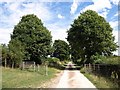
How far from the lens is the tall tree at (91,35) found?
179 ft

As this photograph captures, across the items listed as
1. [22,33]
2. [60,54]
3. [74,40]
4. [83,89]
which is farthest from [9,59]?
[60,54]

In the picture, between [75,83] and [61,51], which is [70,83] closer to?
[75,83]

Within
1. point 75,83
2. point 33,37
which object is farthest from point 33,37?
point 75,83

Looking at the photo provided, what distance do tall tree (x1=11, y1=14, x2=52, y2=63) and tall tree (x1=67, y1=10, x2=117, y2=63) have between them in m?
5.00

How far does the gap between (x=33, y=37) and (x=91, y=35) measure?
10721 mm

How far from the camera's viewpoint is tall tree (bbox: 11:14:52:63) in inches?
2200

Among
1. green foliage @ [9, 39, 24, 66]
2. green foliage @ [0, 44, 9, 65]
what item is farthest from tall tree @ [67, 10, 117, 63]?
green foliage @ [0, 44, 9, 65]

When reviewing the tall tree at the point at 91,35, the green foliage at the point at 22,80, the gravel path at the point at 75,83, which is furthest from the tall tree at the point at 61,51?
the green foliage at the point at 22,80

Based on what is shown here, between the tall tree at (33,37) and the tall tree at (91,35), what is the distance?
500cm

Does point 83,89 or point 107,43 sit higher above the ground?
point 107,43

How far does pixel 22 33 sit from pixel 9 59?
15453 millimetres

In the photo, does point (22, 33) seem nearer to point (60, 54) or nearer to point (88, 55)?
point (88, 55)

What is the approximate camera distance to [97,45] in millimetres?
54469

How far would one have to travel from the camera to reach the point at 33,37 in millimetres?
56969
